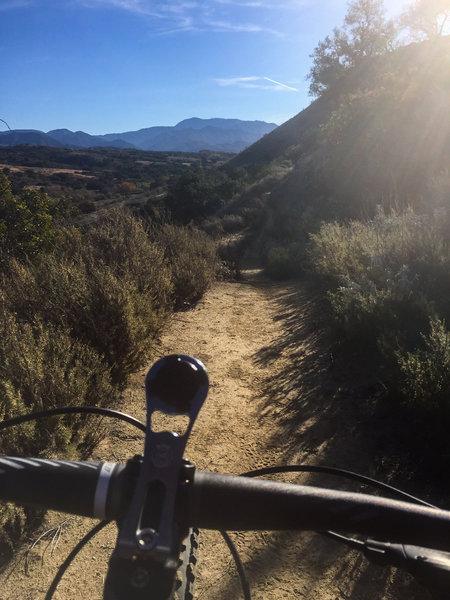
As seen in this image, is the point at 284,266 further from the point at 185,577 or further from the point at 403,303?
the point at 185,577

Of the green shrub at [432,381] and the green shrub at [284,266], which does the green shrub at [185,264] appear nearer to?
the green shrub at [284,266]

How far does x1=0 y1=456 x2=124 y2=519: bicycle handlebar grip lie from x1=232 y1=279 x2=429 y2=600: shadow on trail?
183 cm

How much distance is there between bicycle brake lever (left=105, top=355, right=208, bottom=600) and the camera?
0.55 m

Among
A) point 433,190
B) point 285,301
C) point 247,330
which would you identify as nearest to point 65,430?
point 247,330

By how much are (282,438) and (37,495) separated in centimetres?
296

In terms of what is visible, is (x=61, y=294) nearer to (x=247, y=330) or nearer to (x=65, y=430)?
(x=65, y=430)

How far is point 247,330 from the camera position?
19.9 feet

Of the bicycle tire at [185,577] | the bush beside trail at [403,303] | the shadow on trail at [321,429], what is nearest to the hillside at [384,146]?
the bush beside trail at [403,303]

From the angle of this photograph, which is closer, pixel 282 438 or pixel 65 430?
pixel 65 430

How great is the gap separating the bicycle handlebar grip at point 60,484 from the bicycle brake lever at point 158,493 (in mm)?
78

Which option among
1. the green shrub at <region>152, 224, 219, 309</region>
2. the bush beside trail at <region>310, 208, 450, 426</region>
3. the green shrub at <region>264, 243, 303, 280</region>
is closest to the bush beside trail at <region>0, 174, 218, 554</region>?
the green shrub at <region>152, 224, 219, 309</region>

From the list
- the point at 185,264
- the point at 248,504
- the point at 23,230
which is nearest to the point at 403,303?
the point at 185,264

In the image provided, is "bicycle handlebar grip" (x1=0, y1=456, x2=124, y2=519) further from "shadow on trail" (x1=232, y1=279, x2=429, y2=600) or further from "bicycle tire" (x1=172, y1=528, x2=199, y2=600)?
"shadow on trail" (x1=232, y1=279, x2=429, y2=600)

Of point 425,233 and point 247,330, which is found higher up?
point 425,233
